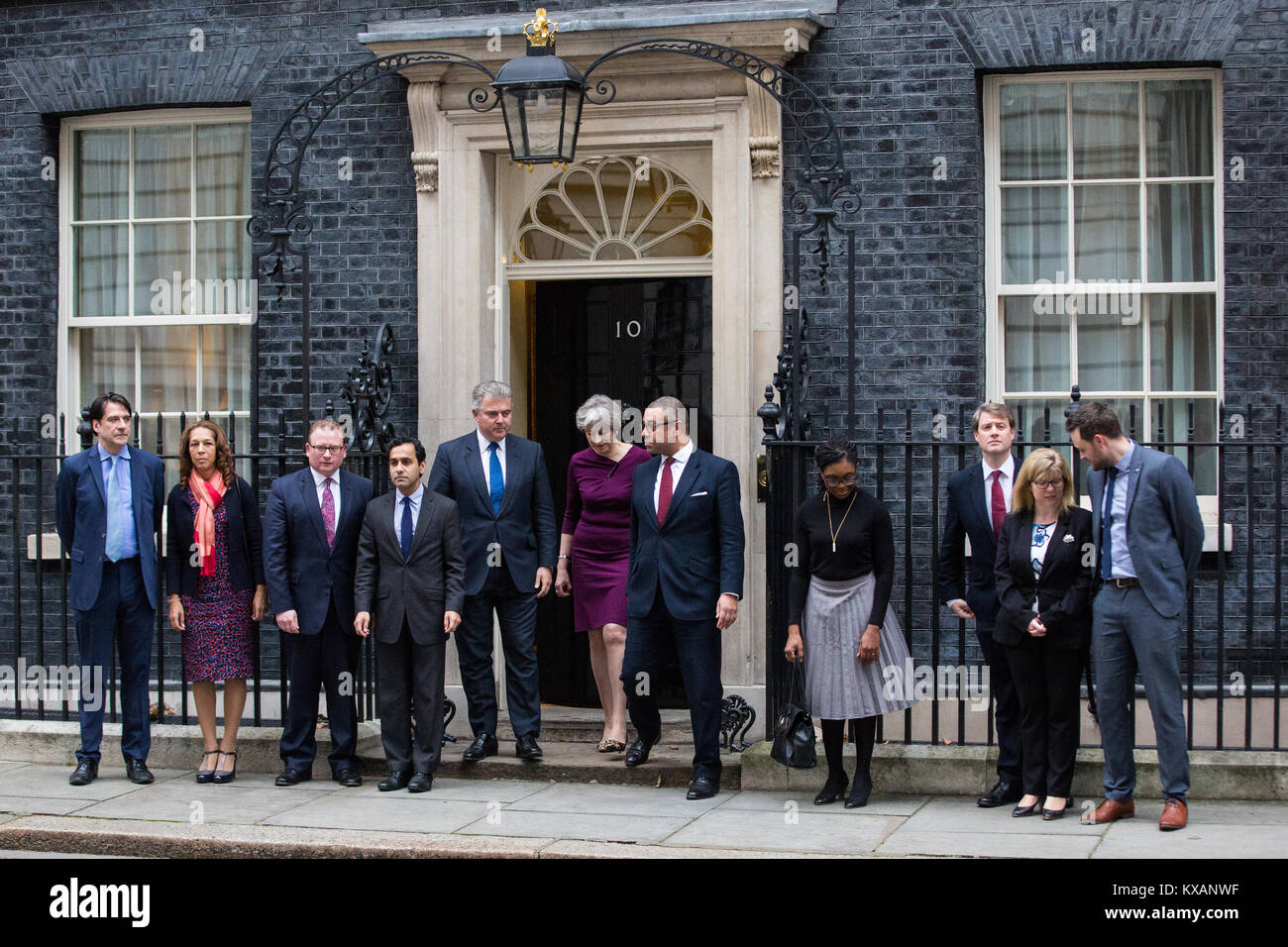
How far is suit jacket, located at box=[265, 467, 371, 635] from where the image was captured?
8.54m

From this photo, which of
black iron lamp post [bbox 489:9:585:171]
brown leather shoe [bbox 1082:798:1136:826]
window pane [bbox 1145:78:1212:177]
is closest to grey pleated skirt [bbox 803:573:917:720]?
brown leather shoe [bbox 1082:798:1136:826]

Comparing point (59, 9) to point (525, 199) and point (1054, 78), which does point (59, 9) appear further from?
point (1054, 78)

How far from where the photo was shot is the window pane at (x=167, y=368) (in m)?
11.0

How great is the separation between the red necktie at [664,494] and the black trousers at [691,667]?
36 cm

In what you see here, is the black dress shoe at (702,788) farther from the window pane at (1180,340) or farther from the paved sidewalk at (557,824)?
the window pane at (1180,340)

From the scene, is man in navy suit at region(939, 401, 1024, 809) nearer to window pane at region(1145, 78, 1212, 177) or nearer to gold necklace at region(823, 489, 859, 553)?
gold necklace at region(823, 489, 859, 553)

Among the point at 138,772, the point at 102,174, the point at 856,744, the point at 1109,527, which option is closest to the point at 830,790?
the point at 856,744

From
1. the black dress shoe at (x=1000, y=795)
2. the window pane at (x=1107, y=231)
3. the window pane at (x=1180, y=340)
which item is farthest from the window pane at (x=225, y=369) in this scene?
the window pane at (x=1180, y=340)

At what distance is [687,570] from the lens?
8.27 meters

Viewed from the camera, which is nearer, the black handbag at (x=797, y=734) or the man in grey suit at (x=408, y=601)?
the black handbag at (x=797, y=734)

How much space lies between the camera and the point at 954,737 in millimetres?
9375

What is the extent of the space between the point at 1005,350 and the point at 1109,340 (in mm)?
603

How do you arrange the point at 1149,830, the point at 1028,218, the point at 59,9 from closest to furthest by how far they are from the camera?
the point at 1149,830 < the point at 1028,218 < the point at 59,9

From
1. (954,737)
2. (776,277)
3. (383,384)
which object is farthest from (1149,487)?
(383,384)
